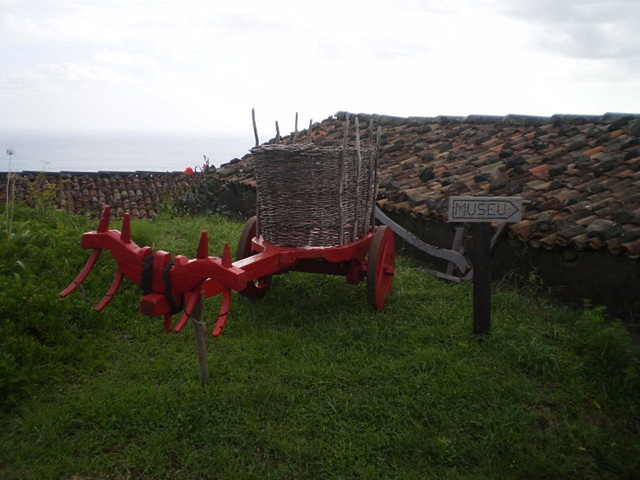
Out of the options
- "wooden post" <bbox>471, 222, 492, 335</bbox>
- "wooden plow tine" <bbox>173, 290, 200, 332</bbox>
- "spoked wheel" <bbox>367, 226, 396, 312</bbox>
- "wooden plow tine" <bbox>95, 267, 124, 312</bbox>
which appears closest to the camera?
"wooden plow tine" <bbox>173, 290, 200, 332</bbox>

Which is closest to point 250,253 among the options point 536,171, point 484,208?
point 484,208

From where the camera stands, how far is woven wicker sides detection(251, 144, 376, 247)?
4.66 m

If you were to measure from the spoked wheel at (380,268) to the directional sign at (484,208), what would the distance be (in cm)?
86

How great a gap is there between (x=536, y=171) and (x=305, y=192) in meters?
3.43

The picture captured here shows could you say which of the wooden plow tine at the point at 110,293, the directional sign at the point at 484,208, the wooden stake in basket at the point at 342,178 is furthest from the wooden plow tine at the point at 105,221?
the directional sign at the point at 484,208

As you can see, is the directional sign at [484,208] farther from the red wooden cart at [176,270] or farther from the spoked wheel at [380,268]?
the red wooden cart at [176,270]

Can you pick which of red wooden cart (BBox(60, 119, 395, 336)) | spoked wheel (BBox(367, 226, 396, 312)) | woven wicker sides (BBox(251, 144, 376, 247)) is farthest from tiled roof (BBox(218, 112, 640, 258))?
woven wicker sides (BBox(251, 144, 376, 247))

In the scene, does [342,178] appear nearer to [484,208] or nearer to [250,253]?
[484,208]

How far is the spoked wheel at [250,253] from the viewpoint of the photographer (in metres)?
5.50

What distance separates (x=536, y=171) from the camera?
683cm

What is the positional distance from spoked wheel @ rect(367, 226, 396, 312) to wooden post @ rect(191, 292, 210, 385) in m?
1.65

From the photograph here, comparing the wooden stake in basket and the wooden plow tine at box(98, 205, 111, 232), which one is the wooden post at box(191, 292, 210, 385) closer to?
the wooden plow tine at box(98, 205, 111, 232)

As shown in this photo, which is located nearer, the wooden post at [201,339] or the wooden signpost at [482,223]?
the wooden post at [201,339]

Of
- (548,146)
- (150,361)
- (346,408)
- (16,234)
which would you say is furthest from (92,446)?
(548,146)
